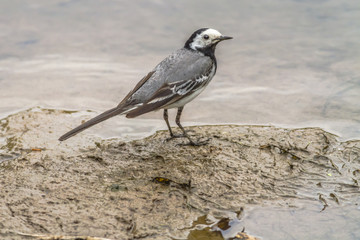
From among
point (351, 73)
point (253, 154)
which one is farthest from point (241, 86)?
point (253, 154)

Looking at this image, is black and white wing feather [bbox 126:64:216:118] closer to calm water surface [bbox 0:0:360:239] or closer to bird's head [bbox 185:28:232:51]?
bird's head [bbox 185:28:232:51]

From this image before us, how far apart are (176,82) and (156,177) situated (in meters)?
1.53

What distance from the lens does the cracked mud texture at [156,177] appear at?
182 inches

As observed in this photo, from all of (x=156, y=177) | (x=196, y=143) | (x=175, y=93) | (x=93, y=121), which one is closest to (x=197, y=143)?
(x=196, y=143)

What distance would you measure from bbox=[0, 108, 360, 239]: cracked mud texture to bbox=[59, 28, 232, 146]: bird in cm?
53

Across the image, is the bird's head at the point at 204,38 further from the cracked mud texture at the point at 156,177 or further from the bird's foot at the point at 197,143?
the bird's foot at the point at 197,143

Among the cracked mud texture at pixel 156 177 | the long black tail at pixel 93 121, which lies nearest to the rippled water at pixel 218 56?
the cracked mud texture at pixel 156 177

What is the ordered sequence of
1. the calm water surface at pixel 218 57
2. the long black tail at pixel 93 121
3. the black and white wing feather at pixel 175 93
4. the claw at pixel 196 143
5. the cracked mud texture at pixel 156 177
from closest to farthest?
1. the cracked mud texture at pixel 156 177
2. the long black tail at pixel 93 121
3. the black and white wing feather at pixel 175 93
4. the claw at pixel 196 143
5. the calm water surface at pixel 218 57

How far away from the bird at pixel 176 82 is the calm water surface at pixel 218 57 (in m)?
1.04

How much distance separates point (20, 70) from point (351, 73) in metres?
6.29

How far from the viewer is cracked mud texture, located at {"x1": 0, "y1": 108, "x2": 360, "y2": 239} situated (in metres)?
4.62

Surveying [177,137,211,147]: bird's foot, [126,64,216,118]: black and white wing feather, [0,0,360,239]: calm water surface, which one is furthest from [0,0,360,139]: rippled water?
[126,64,216,118]: black and white wing feather

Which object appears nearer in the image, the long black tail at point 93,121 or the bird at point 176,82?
the long black tail at point 93,121

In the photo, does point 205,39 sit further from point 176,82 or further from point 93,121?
point 93,121
